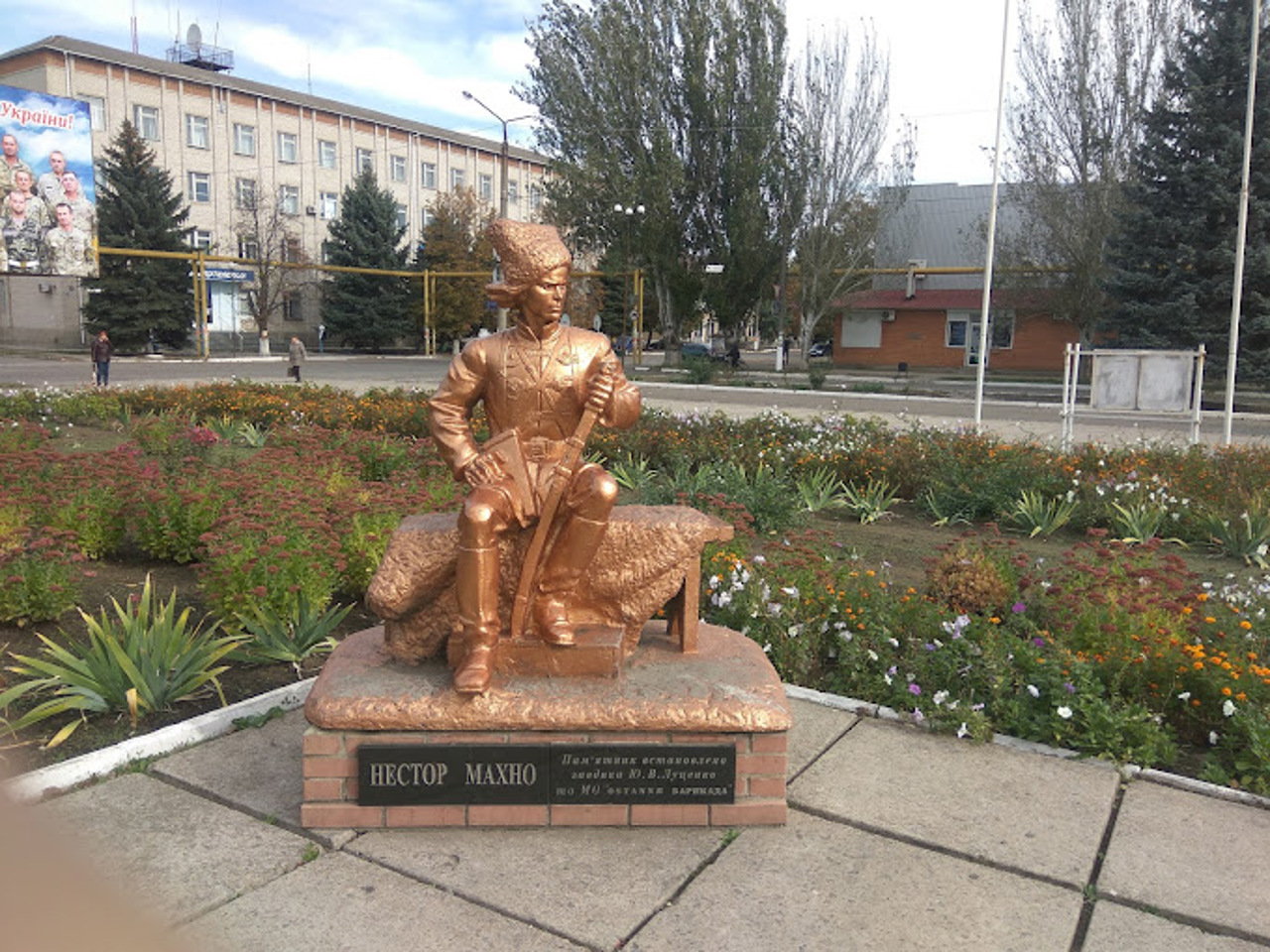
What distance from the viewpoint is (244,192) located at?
45.0 metres

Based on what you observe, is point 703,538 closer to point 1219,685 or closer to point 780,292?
point 1219,685

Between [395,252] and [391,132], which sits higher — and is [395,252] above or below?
below

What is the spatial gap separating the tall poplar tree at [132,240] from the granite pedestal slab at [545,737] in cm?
3888

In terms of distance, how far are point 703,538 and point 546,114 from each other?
31273mm

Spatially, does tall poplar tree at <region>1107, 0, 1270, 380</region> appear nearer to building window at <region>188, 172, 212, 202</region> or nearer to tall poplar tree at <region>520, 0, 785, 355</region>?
tall poplar tree at <region>520, 0, 785, 355</region>

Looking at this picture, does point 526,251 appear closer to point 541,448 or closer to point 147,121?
point 541,448

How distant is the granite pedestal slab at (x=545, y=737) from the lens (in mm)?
3520

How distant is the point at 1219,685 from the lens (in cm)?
443

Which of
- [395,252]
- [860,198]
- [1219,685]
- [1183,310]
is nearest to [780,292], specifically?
[860,198]

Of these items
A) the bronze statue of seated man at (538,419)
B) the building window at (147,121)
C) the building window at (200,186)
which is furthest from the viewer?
the building window at (200,186)

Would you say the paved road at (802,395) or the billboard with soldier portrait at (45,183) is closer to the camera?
the paved road at (802,395)

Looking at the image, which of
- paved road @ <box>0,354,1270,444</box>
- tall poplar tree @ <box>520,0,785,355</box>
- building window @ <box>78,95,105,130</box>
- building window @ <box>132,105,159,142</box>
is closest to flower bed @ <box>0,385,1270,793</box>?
paved road @ <box>0,354,1270,444</box>

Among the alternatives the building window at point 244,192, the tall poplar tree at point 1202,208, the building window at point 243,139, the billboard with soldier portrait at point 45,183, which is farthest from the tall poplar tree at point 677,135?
the building window at point 243,139

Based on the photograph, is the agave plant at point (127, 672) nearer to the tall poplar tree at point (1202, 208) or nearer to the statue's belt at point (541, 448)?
the statue's belt at point (541, 448)
